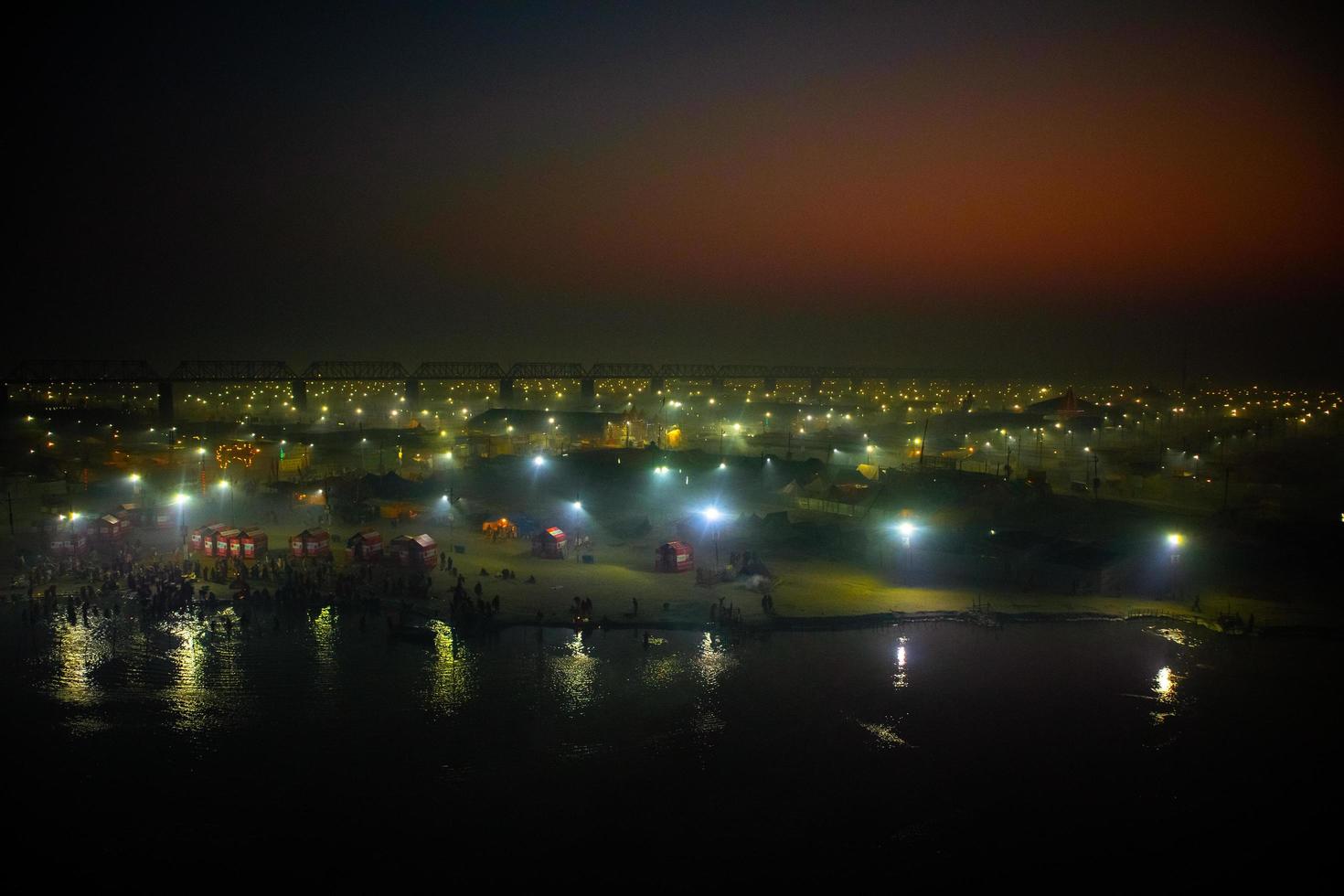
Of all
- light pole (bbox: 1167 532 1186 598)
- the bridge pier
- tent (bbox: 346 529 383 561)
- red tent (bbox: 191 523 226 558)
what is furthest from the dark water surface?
the bridge pier

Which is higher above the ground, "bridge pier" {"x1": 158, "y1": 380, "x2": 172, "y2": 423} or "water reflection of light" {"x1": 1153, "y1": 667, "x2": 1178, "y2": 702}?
"bridge pier" {"x1": 158, "y1": 380, "x2": 172, "y2": 423}

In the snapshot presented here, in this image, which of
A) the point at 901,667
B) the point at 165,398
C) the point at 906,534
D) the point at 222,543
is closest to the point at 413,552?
the point at 222,543

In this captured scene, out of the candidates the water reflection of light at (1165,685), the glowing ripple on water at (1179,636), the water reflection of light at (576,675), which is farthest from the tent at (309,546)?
the glowing ripple on water at (1179,636)

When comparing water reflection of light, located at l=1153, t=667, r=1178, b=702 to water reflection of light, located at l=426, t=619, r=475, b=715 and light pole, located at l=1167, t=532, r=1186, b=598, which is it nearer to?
light pole, located at l=1167, t=532, r=1186, b=598

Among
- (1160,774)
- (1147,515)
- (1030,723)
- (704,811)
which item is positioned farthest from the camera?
(1147,515)

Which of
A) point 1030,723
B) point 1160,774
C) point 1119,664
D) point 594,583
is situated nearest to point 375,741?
point 594,583

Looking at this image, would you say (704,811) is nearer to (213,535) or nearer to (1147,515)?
(213,535)

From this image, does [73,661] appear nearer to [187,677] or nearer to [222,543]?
[187,677]
